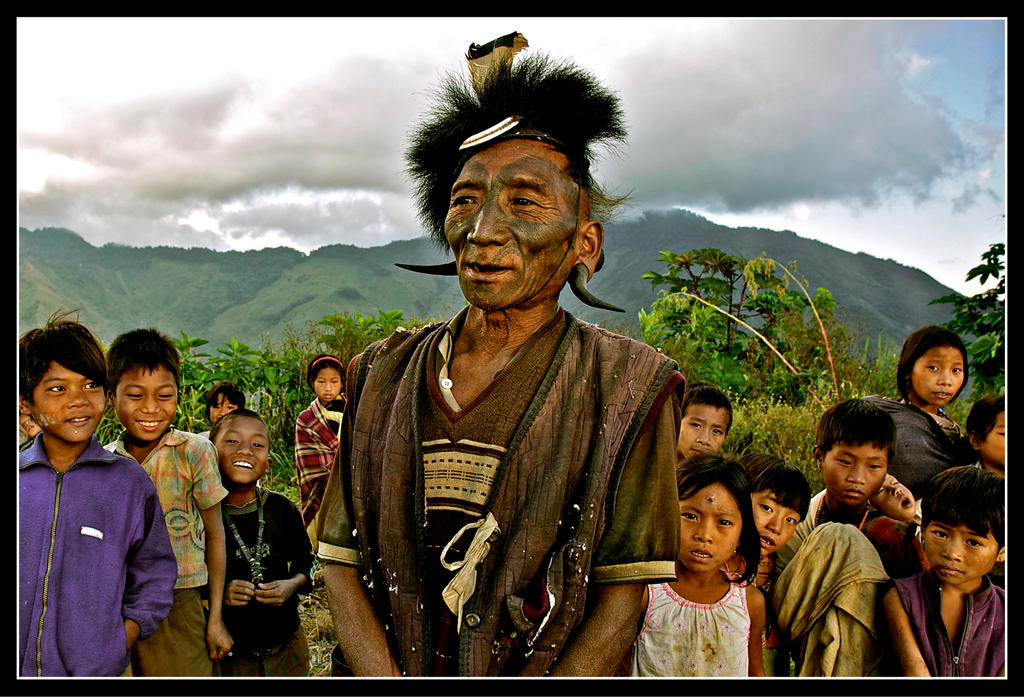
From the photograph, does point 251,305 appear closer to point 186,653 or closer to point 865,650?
point 186,653

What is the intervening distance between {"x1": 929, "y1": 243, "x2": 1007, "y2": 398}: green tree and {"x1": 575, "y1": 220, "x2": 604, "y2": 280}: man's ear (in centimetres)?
485

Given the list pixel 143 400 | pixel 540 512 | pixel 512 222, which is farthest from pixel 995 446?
pixel 143 400

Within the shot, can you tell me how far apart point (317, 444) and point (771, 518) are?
2969 mm

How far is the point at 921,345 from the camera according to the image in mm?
3553

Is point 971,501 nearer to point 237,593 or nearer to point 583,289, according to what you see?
point 583,289

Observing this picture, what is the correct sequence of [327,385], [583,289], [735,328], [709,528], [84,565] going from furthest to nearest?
[735,328], [327,385], [709,528], [84,565], [583,289]

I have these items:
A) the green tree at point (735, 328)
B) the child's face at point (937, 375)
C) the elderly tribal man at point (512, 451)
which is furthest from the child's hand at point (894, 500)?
the green tree at point (735, 328)

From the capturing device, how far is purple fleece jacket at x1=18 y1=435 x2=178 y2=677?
2225 mm

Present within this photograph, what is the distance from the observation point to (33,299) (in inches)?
238

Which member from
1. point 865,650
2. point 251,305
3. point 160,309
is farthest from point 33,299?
point 865,650

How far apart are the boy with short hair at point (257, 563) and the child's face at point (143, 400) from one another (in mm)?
460

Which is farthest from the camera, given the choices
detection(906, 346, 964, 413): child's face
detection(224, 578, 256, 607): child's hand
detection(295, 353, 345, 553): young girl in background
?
detection(295, 353, 345, 553): young girl in background

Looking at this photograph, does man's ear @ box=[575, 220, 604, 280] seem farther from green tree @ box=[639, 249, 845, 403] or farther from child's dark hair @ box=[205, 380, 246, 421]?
green tree @ box=[639, 249, 845, 403]

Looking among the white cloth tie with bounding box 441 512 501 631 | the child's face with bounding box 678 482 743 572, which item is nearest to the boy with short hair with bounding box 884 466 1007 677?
the child's face with bounding box 678 482 743 572
